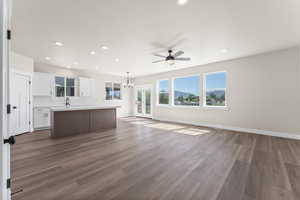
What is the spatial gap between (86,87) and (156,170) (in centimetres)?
625

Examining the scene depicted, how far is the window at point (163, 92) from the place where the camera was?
7.79 m

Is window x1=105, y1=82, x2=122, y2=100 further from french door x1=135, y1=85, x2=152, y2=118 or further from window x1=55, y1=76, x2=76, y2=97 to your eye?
window x1=55, y1=76, x2=76, y2=97

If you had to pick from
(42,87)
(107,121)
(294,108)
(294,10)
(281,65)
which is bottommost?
(107,121)

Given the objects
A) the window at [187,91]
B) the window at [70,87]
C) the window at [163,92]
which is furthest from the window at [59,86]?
the window at [187,91]

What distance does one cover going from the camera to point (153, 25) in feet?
9.21

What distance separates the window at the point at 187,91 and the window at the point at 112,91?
3989mm

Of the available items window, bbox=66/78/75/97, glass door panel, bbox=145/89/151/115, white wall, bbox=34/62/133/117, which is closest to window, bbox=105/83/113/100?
white wall, bbox=34/62/133/117

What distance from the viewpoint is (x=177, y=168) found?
239 centimetres

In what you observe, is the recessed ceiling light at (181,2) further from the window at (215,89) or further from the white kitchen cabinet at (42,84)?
the white kitchen cabinet at (42,84)

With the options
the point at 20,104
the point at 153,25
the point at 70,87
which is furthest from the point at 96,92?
the point at 153,25

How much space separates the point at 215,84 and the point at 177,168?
4.68 m

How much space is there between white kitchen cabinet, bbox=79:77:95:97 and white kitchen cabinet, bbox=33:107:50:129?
1.83m

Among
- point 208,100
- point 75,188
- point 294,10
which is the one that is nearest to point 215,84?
point 208,100

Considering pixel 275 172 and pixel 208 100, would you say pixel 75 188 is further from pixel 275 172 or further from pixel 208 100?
pixel 208 100
